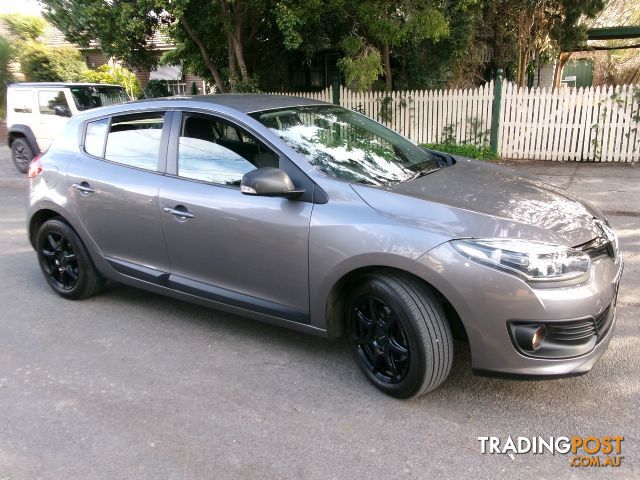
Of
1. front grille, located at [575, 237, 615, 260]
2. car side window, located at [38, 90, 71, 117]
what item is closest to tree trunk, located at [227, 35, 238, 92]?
car side window, located at [38, 90, 71, 117]

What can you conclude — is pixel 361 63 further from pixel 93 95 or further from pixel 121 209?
pixel 121 209

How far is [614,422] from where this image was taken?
290 centimetres

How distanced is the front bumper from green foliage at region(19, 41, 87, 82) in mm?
20918

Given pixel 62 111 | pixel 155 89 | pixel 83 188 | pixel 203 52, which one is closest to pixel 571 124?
pixel 203 52

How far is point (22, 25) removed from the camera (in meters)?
22.1

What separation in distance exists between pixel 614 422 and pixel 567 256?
93 cm

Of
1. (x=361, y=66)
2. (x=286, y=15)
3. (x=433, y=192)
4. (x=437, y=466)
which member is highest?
(x=286, y=15)

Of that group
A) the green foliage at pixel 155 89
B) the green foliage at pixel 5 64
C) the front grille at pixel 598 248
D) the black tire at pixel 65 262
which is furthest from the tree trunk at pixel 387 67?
the green foliage at pixel 5 64

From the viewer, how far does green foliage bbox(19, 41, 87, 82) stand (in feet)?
66.2

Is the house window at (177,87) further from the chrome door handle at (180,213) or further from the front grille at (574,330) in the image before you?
the front grille at (574,330)

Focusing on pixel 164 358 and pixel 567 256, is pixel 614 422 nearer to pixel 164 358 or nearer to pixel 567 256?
pixel 567 256

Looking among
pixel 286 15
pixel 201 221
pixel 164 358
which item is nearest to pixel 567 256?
pixel 201 221

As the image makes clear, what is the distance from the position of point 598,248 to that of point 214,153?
2.45 meters

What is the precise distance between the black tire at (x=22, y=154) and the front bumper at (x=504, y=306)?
11343mm
